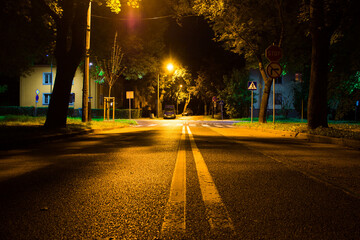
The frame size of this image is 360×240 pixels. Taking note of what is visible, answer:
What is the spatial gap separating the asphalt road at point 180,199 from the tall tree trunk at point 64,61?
340 inches

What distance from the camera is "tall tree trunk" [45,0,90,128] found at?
14391 mm

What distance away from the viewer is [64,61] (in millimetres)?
14617

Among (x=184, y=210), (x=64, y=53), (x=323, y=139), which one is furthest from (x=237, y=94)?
(x=184, y=210)

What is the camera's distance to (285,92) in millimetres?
47750

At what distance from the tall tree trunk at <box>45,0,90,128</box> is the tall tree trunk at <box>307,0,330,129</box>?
1107 centimetres

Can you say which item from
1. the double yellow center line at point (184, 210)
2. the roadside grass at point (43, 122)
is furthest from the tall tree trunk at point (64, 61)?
the double yellow center line at point (184, 210)

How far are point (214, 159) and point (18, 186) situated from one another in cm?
384

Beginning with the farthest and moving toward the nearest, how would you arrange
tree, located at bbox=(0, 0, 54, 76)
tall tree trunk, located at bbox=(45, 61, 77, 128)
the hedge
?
the hedge
tree, located at bbox=(0, 0, 54, 76)
tall tree trunk, located at bbox=(45, 61, 77, 128)

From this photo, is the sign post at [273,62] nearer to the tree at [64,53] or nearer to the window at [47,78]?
the tree at [64,53]

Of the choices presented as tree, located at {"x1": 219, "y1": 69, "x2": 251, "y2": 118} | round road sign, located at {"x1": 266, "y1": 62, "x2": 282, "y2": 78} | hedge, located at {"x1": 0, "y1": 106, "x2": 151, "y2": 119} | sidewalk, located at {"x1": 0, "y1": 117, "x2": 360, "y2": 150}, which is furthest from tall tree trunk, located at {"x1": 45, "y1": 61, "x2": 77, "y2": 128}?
tree, located at {"x1": 219, "y1": 69, "x2": 251, "y2": 118}

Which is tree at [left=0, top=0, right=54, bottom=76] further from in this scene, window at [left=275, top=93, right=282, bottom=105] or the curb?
window at [left=275, top=93, right=282, bottom=105]

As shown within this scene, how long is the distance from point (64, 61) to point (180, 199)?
13.0 meters

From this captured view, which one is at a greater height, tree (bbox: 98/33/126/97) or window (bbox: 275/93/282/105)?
tree (bbox: 98/33/126/97)

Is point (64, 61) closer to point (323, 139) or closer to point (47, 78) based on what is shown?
point (323, 139)
